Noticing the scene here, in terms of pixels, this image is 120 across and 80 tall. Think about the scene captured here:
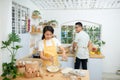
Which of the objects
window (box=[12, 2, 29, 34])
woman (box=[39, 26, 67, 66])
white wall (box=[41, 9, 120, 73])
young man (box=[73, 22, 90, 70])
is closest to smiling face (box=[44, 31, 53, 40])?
woman (box=[39, 26, 67, 66])

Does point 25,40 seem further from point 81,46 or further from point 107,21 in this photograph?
point 107,21

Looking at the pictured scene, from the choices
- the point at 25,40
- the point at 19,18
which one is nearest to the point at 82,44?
the point at 25,40

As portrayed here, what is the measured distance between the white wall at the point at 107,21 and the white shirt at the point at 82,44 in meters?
1.14

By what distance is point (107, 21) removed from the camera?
4297 millimetres

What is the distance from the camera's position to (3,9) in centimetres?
241

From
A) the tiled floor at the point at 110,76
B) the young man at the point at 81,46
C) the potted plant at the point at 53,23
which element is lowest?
the tiled floor at the point at 110,76

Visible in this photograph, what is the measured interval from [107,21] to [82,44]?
1.36 meters

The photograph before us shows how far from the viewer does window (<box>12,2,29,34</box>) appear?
2943 millimetres

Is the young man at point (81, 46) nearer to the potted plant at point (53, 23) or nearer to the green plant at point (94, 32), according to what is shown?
the potted plant at point (53, 23)

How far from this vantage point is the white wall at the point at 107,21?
428cm

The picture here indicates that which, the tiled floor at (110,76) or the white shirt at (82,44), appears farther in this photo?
the tiled floor at (110,76)

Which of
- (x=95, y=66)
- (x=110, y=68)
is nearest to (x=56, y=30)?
(x=95, y=66)

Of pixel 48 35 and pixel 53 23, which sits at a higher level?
pixel 53 23

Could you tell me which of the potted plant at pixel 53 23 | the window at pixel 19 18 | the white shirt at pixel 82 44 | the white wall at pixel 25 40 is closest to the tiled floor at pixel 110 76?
the white shirt at pixel 82 44
